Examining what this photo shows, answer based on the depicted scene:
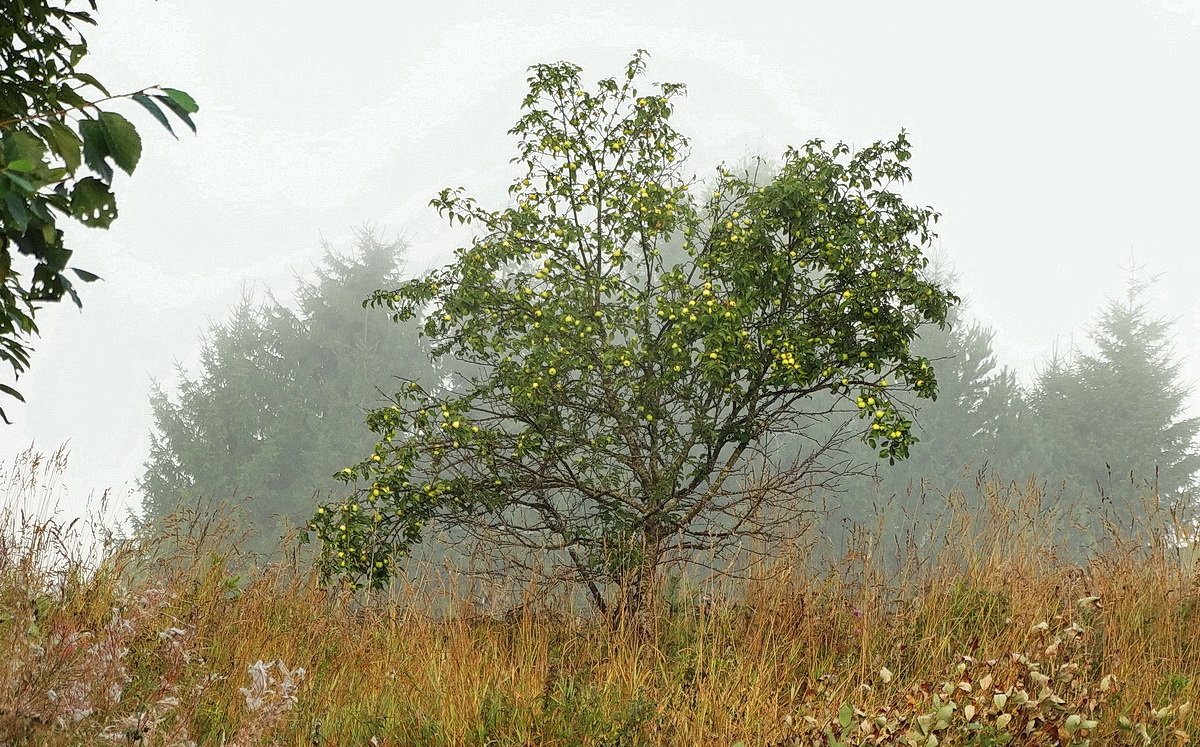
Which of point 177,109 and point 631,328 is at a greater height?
point 631,328

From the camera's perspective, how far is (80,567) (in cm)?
446

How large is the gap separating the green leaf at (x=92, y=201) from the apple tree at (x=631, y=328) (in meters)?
4.57

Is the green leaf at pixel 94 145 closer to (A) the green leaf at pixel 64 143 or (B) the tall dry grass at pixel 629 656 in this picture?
(A) the green leaf at pixel 64 143

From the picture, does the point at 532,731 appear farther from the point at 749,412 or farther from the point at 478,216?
the point at 478,216

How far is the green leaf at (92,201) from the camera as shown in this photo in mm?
1677

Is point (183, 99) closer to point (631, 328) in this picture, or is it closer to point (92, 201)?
point (92, 201)

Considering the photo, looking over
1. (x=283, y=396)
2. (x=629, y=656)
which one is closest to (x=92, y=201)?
(x=629, y=656)

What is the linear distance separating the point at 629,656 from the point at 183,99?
12.3ft

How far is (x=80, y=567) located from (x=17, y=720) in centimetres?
226

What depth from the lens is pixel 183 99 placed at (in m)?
1.45

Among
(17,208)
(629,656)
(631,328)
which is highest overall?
(631,328)

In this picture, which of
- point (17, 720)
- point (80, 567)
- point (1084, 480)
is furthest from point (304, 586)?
point (1084, 480)

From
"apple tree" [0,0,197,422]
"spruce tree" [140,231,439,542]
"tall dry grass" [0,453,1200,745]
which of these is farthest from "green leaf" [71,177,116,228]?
"spruce tree" [140,231,439,542]

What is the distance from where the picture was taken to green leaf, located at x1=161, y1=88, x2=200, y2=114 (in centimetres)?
142
